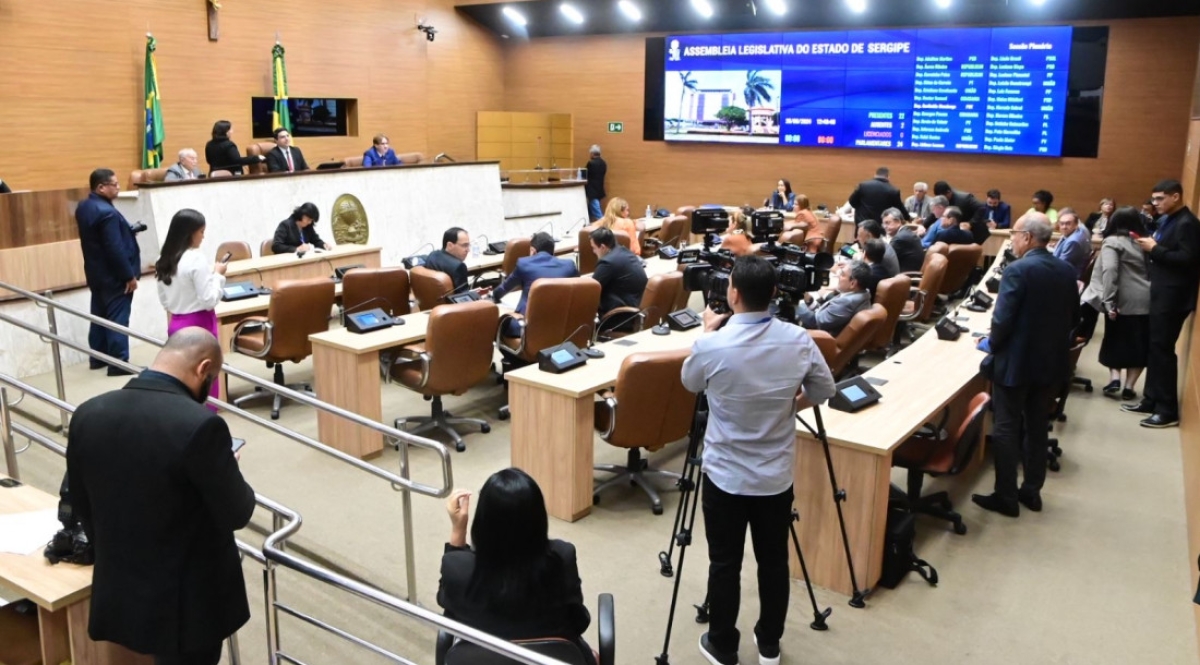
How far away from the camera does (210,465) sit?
2.44 meters

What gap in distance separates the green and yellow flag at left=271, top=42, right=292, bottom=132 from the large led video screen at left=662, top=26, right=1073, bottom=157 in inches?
242

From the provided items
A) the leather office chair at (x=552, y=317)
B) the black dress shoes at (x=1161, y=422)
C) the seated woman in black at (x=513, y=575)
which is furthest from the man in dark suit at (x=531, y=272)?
the seated woman in black at (x=513, y=575)

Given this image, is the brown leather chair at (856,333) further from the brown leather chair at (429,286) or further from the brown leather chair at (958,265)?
the brown leather chair at (958,265)

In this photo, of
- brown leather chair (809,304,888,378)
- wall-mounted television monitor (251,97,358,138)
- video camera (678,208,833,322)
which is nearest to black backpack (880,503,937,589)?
video camera (678,208,833,322)

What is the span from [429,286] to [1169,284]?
5081 mm

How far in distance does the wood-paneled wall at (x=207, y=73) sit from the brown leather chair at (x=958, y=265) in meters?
9.02

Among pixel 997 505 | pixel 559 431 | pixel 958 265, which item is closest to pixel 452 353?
pixel 559 431

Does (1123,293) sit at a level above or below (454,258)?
below

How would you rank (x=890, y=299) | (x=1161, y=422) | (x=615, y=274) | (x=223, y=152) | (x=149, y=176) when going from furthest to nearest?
(x=223, y=152)
(x=149, y=176)
(x=890, y=299)
(x=615, y=274)
(x=1161, y=422)

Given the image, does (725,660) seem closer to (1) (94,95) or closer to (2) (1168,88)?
(1) (94,95)

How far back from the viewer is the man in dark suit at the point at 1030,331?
466 centimetres

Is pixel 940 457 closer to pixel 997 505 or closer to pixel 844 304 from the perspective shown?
pixel 997 505

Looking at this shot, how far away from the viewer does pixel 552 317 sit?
646 centimetres

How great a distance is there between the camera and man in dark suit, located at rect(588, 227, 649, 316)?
703cm
